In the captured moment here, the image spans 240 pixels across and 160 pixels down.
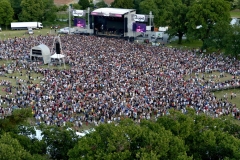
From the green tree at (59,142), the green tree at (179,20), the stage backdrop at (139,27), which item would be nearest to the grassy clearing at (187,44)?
the green tree at (179,20)

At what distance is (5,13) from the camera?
62.8 metres

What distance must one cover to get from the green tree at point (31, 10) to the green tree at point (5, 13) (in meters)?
2.20

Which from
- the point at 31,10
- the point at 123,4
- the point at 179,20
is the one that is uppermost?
the point at 123,4

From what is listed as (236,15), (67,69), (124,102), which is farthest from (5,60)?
(236,15)

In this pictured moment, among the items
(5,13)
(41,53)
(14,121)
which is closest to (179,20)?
Answer: (41,53)

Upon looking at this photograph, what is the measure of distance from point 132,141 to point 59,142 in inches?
178

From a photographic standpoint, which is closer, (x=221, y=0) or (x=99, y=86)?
(x=99, y=86)

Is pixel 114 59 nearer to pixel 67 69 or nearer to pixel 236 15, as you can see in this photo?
pixel 67 69

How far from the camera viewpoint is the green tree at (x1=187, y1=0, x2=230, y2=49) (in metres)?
47.2

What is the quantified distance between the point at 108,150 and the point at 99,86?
645 inches

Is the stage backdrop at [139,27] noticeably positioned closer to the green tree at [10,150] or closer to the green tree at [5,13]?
the green tree at [5,13]

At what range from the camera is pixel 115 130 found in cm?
1636

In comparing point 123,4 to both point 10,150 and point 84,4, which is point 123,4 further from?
point 10,150

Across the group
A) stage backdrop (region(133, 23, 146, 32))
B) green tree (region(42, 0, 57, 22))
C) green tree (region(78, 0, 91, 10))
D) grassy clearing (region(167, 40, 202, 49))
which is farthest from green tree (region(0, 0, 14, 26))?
grassy clearing (region(167, 40, 202, 49))
